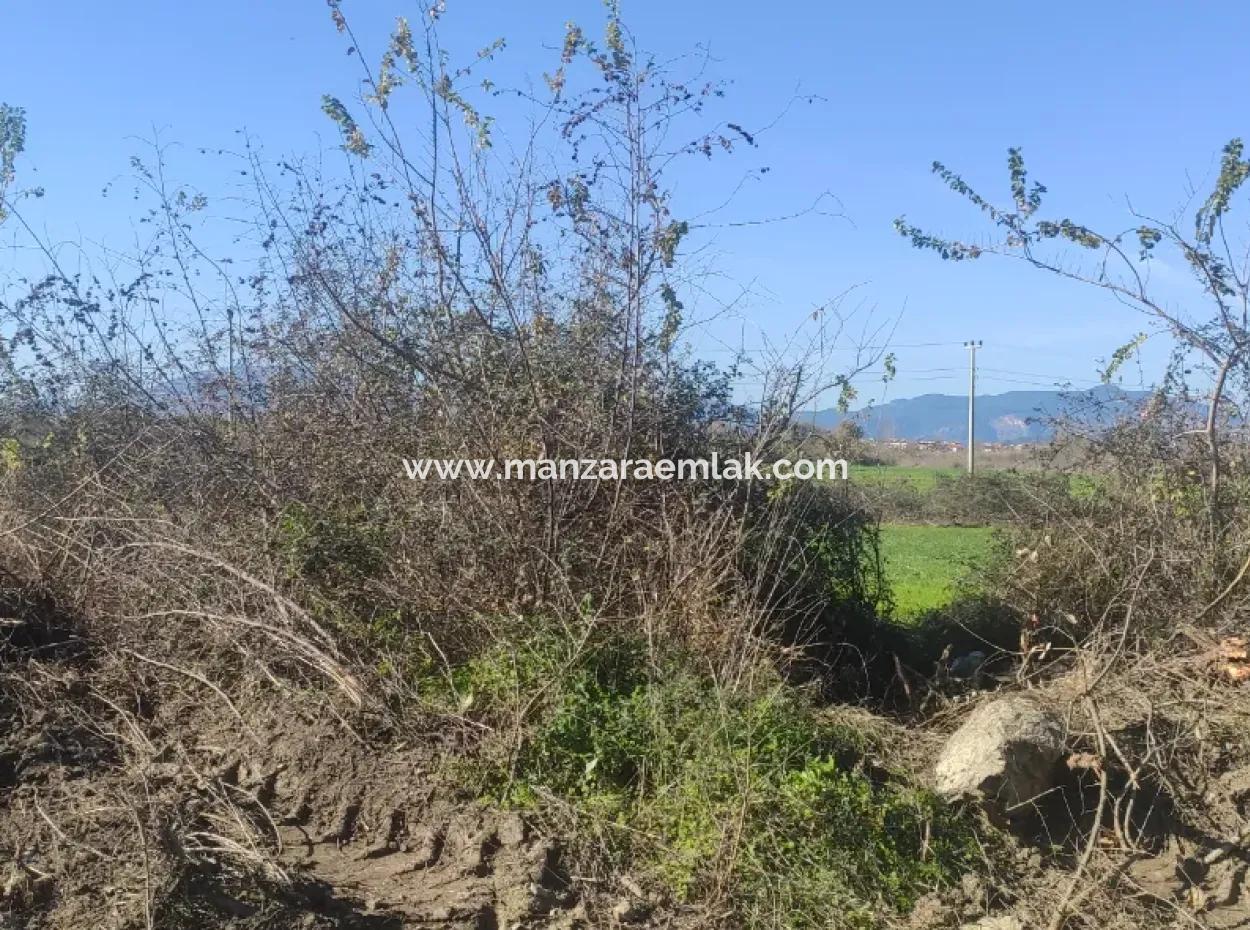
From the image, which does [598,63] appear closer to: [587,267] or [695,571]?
[587,267]

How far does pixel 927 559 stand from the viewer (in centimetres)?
1207

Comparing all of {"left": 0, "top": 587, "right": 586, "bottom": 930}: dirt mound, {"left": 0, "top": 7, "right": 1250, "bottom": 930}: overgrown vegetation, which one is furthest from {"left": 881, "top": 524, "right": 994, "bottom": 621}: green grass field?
{"left": 0, "top": 587, "right": 586, "bottom": 930}: dirt mound

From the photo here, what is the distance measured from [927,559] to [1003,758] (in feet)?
24.5

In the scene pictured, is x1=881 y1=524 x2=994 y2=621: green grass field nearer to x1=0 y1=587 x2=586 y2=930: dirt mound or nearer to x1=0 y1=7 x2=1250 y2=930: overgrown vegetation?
x1=0 y1=7 x2=1250 y2=930: overgrown vegetation

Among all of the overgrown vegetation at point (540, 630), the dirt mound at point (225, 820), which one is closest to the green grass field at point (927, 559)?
the overgrown vegetation at point (540, 630)

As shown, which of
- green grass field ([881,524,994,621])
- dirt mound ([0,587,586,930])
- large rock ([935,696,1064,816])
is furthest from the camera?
green grass field ([881,524,994,621])

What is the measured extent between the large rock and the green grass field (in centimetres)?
263

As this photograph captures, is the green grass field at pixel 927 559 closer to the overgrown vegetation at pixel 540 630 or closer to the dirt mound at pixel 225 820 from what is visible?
the overgrown vegetation at pixel 540 630

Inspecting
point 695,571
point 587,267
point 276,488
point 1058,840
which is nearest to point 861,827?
point 1058,840

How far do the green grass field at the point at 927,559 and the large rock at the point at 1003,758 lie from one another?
8.62ft

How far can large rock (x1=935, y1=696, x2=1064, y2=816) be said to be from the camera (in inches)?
189

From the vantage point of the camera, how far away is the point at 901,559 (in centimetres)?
1220

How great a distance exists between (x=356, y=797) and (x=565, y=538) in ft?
6.09

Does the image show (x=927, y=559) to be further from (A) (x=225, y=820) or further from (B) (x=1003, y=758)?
(A) (x=225, y=820)
